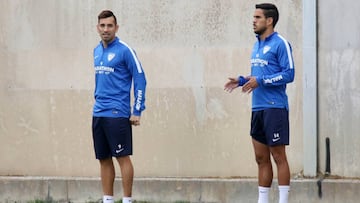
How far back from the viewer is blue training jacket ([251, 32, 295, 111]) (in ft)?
25.6

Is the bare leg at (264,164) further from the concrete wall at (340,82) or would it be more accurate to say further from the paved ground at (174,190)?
the concrete wall at (340,82)

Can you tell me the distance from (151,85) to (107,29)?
140cm

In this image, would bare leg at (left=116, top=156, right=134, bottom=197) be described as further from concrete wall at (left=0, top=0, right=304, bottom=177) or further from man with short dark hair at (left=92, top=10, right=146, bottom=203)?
concrete wall at (left=0, top=0, right=304, bottom=177)

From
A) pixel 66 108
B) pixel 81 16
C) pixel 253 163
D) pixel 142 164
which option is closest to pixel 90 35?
pixel 81 16

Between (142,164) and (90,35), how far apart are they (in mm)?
1568

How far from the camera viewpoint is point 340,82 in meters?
9.09

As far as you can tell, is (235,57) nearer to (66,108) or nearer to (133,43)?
(133,43)

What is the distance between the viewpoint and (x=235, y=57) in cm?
934

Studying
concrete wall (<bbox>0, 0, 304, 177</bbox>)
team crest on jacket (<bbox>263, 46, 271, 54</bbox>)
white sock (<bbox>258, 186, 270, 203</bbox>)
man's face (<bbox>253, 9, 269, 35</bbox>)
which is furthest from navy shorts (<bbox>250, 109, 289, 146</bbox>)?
concrete wall (<bbox>0, 0, 304, 177</bbox>)

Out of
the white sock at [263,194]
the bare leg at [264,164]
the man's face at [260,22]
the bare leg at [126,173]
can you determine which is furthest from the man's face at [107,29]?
the white sock at [263,194]

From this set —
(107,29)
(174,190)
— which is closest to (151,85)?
(174,190)

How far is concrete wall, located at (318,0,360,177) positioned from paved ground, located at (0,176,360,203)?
282 millimetres

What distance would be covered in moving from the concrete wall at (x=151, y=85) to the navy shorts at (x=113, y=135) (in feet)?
4.13

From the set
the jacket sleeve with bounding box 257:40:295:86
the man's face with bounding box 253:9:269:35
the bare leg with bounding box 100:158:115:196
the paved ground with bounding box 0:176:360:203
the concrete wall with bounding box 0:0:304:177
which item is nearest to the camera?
the jacket sleeve with bounding box 257:40:295:86
